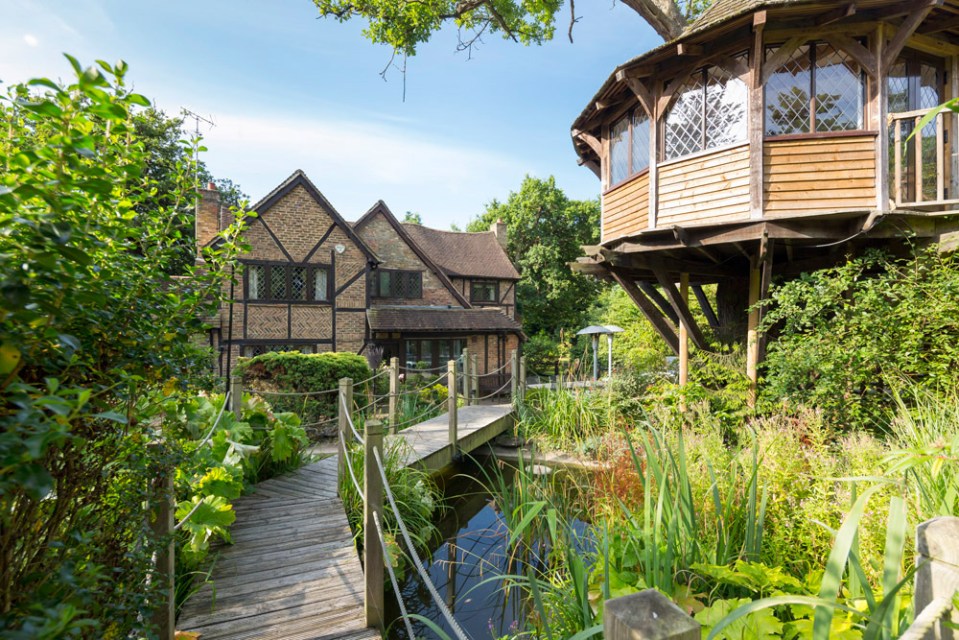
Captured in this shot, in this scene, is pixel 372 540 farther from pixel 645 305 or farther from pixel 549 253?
pixel 549 253

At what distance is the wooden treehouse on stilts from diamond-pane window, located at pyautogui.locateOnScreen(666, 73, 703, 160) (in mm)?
16

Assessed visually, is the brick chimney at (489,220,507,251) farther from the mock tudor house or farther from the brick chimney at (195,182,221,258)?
the brick chimney at (195,182,221,258)

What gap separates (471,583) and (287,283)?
1218cm

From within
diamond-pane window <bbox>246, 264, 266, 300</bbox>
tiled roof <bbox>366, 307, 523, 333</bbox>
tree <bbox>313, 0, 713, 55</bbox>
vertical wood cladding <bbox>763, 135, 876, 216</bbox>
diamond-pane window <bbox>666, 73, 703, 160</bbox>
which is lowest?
tiled roof <bbox>366, 307, 523, 333</bbox>

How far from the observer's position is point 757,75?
Result: 616 centimetres

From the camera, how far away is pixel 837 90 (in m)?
6.23

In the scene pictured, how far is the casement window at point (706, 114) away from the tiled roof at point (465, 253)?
1652 centimetres

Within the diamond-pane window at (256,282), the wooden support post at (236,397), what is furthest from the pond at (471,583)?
the diamond-pane window at (256,282)

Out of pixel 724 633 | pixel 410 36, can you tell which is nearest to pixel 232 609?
pixel 724 633

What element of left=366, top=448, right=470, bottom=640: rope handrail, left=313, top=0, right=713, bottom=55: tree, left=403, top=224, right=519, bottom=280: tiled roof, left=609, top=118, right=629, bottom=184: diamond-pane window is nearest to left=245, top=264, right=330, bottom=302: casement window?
left=313, top=0, right=713, bottom=55: tree

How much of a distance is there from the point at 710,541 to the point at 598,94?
7227 mm

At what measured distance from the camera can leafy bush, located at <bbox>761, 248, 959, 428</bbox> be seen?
16.6 ft

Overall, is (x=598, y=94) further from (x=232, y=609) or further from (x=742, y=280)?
(x=232, y=609)

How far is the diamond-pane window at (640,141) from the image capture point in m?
7.68
